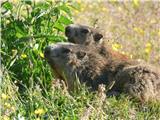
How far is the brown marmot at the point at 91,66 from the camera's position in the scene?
725 cm

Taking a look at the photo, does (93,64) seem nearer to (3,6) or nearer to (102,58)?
(102,58)

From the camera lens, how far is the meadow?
242 inches

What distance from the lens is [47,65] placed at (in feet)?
25.6

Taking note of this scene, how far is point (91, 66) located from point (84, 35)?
2.81ft

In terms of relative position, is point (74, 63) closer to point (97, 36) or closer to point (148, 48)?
point (97, 36)

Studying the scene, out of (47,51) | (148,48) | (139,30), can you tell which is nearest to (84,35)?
(47,51)

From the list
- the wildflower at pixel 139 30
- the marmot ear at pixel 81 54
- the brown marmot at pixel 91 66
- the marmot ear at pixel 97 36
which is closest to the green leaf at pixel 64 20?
the marmot ear at pixel 97 36

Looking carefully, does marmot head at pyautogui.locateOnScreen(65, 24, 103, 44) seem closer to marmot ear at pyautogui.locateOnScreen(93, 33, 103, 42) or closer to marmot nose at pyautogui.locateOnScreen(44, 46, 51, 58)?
marmot ear at pyautogui.locateOnScreen(93, 33, 103, 42)

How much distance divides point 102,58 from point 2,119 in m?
2.12

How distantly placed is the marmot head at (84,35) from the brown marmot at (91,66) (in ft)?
1.81

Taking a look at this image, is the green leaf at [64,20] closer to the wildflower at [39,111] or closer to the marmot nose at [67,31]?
the marmot nose at [67,31]

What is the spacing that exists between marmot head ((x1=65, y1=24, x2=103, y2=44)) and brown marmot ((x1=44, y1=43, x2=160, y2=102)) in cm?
55

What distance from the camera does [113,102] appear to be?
6574 millimetres

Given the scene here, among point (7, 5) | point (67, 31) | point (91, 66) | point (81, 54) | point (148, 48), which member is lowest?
point (148, 48)
